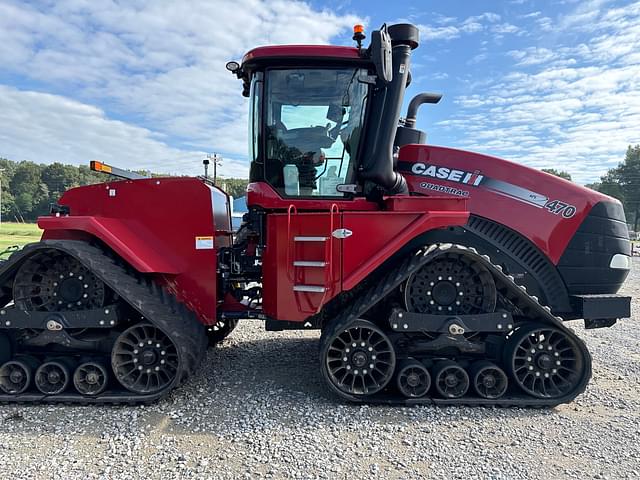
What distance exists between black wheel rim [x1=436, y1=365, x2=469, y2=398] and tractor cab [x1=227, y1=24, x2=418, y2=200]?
6.03 feet

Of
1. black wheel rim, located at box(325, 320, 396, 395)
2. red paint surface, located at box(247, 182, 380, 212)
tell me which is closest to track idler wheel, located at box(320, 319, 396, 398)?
black wheel rim, located at box(325, 320, 396, 395)

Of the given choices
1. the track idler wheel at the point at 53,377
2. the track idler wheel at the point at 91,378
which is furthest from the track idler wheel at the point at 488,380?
the track idler wheel at the point at 53,377

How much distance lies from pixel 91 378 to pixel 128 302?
0.80 meters

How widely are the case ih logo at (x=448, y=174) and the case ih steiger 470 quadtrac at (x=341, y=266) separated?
0.02 meters

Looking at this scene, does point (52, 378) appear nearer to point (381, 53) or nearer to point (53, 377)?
point (53, 377)

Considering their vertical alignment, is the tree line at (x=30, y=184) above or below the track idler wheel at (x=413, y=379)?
above

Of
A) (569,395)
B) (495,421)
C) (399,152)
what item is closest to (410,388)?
(495,421)

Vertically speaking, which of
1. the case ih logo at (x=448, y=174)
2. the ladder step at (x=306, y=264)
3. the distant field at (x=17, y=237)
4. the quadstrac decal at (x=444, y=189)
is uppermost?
the case ih logo at (x=448, y=174)

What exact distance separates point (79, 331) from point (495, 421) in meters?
3.97

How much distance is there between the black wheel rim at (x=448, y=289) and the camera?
4.07 m

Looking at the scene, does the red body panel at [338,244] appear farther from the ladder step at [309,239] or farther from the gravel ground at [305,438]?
the gravel ground at [305,438]

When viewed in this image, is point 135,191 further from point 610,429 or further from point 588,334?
point 588,334

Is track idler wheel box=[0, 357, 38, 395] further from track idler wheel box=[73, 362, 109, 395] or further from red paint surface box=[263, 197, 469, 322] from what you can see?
red paint surface box=[263, 197, 469, 322]

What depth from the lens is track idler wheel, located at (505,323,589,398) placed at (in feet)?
13.2
